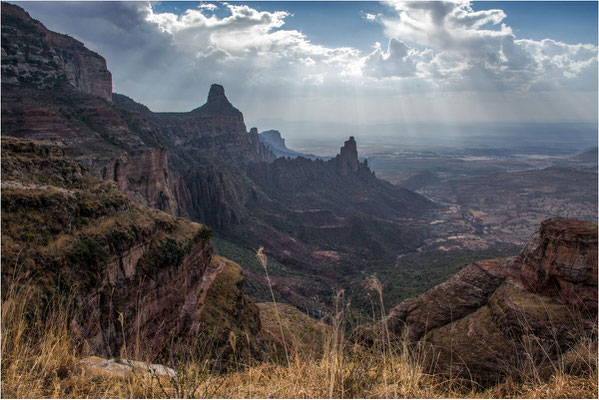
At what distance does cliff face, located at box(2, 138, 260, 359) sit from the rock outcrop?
711cm

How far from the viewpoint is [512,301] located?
12.0m

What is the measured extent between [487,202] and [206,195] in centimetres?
10061

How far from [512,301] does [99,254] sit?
46.9 feet

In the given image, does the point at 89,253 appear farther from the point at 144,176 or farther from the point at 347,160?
the point at 347,160

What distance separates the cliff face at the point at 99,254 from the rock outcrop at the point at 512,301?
23.3ft

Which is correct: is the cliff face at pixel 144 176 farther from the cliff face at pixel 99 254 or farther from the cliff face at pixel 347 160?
the cliff face at pixel 347 160

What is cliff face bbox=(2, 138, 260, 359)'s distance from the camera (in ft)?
28.3

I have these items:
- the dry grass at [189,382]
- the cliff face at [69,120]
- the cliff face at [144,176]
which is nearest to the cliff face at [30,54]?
the cliff face at [69,120]

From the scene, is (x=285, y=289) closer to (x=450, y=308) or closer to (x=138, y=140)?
(x=138, y=140)

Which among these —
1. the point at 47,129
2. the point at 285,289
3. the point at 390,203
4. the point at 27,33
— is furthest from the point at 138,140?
the point at 390,203

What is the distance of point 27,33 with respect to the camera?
4234 centimetres

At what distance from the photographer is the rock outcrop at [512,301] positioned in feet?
33.9

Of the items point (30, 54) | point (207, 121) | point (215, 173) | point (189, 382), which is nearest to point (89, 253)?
point (189, 382)

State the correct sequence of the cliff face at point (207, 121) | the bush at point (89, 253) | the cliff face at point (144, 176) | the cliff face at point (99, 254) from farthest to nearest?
1. the cliff face at point (207, 121)
2. the cliff face at point (144, 176)
3. the bush at point (89, 253)
4. the cliff face at point (99, 254)
